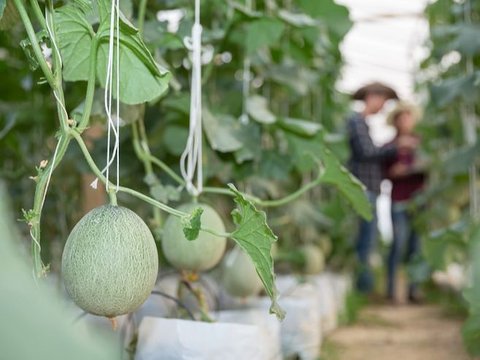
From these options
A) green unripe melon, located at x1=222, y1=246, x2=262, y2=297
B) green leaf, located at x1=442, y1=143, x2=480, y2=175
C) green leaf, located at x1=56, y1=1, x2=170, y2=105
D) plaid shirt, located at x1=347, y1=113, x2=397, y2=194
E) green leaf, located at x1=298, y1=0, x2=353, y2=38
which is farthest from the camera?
plaid shirt, located at x1=347, y1=113, x2=397, y2=194

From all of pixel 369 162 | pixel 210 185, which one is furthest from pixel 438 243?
A: pixel 369 162

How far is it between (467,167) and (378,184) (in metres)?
1.90

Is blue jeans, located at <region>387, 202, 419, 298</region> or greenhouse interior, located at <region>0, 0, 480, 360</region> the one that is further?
blue jeans, located at <region>387, 202, 419, 298</region>

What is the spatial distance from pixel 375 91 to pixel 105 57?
→ 10.4ft

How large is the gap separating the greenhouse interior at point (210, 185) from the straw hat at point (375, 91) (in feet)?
0.04

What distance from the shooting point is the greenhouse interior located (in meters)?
0.77

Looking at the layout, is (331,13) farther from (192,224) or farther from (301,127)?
(192,224)

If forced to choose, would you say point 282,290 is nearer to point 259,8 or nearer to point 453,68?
point 259,8

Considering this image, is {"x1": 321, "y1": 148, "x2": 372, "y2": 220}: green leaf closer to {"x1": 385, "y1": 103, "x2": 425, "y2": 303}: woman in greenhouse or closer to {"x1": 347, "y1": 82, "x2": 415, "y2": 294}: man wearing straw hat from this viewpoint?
{"x1": 347, "y1": 82, "x2": 415, "y2": 294}: man wearing straw hat

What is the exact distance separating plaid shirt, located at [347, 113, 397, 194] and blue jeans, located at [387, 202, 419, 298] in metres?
0.30

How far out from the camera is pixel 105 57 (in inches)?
37.5

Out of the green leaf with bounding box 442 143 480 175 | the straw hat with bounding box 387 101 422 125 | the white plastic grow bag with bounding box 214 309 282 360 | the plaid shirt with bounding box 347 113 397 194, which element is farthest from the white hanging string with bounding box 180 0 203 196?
the straw hat with bounding box 387 101 422 125

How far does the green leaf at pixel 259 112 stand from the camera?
5.18 ft

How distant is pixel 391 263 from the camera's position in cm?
425
